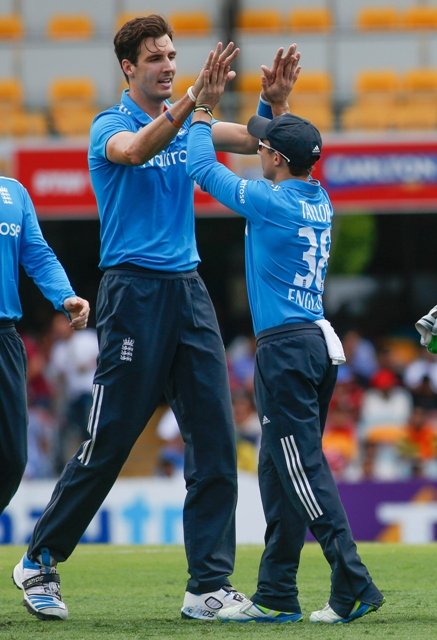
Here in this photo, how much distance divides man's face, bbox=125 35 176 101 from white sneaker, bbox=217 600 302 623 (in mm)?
2251

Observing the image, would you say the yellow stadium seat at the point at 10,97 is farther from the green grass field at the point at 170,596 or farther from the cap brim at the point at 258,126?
the cap brim at the point at 258,126

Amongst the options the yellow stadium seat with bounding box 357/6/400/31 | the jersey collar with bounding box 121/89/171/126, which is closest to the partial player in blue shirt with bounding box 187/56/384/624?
the jersey collar with bounding box 121/89/171/126

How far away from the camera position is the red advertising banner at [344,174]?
647 inches

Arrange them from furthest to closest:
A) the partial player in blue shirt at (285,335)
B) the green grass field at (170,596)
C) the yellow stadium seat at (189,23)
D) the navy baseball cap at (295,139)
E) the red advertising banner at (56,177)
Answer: the yellow stadium seat at (189,23), the red advertising banner at (56,177), the navy baseball cap at (295,139), the partial player in blue shirt at (285,335), the green grass field at (170,596)

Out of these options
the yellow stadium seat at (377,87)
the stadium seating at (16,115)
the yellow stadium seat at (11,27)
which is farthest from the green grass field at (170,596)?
the yellow stadium seat at (11,27)

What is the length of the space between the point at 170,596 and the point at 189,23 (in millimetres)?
15531

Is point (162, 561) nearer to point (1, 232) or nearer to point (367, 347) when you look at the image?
point (1, 232)

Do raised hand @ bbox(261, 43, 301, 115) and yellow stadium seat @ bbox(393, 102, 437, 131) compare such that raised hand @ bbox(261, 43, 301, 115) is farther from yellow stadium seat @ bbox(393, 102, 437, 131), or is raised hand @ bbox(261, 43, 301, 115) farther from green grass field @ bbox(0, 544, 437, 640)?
yellow stadium seat @ bbox(393, 102, 437, 131)

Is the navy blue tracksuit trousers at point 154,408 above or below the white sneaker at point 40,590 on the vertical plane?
above

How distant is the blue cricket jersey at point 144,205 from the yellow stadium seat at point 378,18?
15.6 metres

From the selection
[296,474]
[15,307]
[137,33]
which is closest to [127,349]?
[15,307]

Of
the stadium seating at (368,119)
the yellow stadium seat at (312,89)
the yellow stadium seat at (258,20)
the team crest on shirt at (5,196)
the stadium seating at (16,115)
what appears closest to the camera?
the team crest on shirt at (5,196)

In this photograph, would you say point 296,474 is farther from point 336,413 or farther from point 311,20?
point 311,20

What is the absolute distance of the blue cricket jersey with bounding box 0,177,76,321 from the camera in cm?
593
